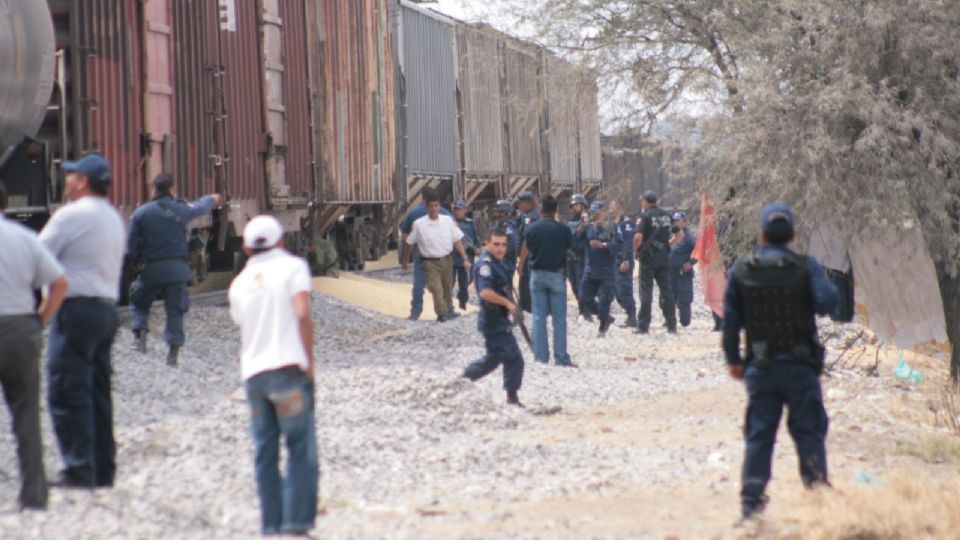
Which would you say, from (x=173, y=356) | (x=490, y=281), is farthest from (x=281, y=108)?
(x=490, y=281)

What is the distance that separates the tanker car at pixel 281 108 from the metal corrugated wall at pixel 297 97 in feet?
0.12

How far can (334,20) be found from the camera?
23000 millimetres

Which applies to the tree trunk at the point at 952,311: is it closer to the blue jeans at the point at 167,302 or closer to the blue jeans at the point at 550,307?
the blue jeans at the point at 550,307

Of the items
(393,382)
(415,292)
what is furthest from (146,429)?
(415,292)

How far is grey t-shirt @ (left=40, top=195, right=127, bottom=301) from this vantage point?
288 inches

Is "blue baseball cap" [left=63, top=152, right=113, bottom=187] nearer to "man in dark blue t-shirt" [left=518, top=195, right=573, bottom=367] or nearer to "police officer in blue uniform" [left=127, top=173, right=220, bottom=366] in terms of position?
"police officer in blue uniform" [left=127, top=173, right=220, bottom=366]

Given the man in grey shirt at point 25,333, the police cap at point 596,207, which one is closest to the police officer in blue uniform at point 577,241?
the police cap at point 596,207

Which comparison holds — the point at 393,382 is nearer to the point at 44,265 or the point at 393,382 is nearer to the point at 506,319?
the point at 506,319

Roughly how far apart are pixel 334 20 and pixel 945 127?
12.6 metres

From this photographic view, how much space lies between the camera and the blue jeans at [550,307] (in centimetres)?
1439

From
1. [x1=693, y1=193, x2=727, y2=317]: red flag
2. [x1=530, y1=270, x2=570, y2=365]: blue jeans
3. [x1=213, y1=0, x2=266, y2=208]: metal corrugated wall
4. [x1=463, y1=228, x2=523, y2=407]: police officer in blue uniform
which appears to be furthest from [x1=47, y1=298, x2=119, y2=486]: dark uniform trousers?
[x1=213, y1=0, x2=266, y2=208]: metal corrugated wall

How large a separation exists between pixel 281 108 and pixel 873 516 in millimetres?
14520

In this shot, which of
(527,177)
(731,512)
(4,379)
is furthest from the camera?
(527,177)

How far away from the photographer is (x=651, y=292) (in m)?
18.8
